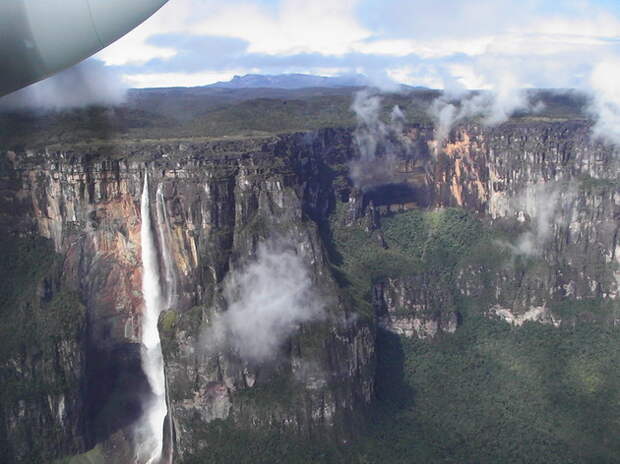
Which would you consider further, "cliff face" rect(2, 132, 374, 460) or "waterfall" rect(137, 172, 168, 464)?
"waterfall" rect(137, 172, 168, 464)

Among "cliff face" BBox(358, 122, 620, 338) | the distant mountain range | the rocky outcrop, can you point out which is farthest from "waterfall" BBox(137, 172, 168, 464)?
the distant mountain range

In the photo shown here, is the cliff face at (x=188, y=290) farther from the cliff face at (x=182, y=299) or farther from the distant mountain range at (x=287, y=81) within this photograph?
the distant mountain range at (x=287, y=81)

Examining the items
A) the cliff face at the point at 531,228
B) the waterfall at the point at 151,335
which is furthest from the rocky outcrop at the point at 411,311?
the waterfall at the point at 151,335

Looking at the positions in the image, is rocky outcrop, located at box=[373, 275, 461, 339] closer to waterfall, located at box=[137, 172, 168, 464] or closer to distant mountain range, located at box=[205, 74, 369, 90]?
waterfall, located at box=[137, 172, 168, 464]

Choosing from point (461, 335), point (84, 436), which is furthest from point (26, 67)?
point (461, 335)

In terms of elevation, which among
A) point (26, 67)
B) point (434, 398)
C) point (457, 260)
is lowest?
point (434, 398)

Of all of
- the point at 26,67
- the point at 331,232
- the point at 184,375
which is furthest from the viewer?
the point at 331,232

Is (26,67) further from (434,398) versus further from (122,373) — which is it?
(434,398)

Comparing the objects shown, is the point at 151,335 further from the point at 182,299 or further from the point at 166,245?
the point at 166,245
